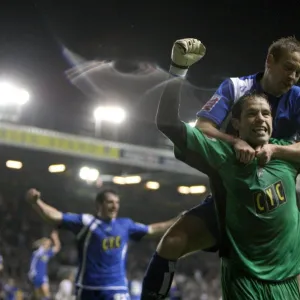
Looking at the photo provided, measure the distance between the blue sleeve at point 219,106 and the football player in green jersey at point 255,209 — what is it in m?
0.11

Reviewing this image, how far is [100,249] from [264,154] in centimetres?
250

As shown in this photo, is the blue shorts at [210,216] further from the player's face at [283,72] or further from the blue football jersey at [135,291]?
the blue football jersey at [135,291]

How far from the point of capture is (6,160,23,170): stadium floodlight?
13.6 metres

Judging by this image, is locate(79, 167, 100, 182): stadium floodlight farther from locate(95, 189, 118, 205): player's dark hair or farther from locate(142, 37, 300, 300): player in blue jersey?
locate(142, 37, 300, 300): player in blue jersey

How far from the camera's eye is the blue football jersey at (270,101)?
230 centimetres

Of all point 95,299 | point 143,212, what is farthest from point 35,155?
point 95,299

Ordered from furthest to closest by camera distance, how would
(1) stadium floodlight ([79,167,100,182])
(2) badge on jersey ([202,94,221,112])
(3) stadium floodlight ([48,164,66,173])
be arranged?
1. (1) stadium floodlight ([79,167,100,182])
2. (3) stadium floodlight ([48,164,66,173])
3. (2) badge on jersey ([202,94,221,112])

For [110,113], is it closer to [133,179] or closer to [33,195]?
[133,179]

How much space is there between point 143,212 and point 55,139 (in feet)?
14.1

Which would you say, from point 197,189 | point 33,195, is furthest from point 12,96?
point 33,195

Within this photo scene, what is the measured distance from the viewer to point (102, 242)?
4387 mm

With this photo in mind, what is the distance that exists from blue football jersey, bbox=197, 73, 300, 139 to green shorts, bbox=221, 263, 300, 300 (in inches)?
22.1

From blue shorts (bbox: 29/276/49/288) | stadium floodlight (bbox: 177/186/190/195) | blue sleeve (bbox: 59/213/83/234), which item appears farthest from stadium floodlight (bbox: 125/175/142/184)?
blue sleeve (bbox: 59/213/83/234)

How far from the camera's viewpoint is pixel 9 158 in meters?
13.4
